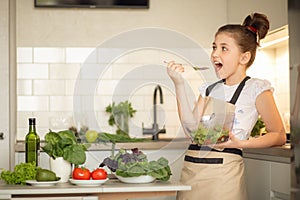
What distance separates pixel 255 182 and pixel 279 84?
954 millimetres

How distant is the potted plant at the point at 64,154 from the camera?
2494mm

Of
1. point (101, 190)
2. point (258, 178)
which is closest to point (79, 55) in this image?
point (258, 178)

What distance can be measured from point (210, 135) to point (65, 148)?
57 centimetres

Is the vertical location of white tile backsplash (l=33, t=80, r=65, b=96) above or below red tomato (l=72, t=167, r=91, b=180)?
above

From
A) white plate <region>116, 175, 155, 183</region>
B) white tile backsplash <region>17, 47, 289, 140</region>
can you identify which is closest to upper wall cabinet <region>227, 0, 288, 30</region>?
white tile backsplash <region>17, 47, 289, 140</region>

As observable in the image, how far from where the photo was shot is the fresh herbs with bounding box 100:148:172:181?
7.91 feet

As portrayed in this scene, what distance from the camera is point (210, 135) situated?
2.44 metres

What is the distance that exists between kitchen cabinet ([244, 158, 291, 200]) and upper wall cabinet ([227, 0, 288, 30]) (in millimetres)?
722

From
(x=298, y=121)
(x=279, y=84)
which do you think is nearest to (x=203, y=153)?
(x=298, y=121)

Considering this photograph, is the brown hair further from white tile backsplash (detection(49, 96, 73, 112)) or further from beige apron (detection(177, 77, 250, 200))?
white tile backsplash (detection(49, 96, 73, 112))

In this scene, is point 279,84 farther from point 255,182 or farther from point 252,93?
point 252,93

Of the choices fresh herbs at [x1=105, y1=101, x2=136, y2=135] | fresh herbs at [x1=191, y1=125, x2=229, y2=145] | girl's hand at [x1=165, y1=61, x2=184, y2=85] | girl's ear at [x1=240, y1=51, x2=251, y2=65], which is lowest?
fresh herbs at [x1=191, y1=125, x2=229, y2=145]

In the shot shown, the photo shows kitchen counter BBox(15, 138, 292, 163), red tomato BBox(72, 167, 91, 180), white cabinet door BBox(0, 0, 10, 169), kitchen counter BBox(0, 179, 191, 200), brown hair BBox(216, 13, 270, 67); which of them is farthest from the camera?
white cabinet door BBox(0, 0, 10, 169)

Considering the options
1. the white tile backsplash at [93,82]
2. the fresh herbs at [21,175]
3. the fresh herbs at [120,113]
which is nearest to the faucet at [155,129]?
the white tile backsplash at [93,82]
